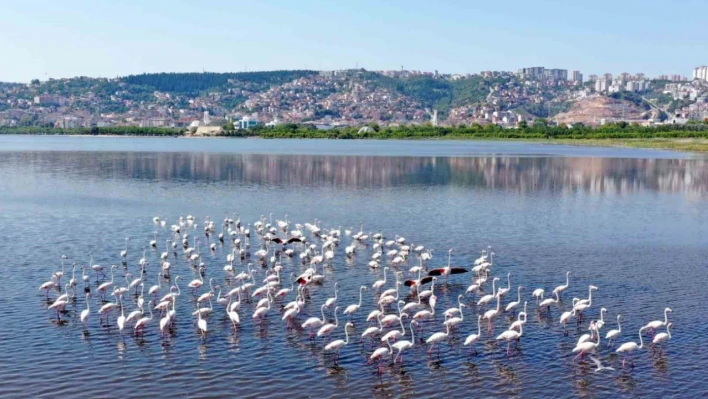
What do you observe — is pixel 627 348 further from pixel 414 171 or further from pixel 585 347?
pixel 414 171

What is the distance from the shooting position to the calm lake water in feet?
55.8

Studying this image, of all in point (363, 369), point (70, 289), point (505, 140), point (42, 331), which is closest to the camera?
point (363, 369)

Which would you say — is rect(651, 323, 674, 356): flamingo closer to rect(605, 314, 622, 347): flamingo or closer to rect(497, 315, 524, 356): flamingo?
rect(605, 314, 622, 347): flamingo

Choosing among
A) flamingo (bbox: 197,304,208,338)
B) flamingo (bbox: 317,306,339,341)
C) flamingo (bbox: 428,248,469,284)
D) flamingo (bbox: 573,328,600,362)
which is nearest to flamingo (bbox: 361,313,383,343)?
flamingo (bbox: 317,306,339,341)

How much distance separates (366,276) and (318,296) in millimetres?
3207

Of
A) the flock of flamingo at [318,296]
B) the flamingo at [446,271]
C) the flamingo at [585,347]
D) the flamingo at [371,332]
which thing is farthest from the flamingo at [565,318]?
the flamingo at [446,271]

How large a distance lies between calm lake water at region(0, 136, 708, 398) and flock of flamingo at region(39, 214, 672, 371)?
0.87ft

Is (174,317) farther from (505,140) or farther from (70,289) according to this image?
(505,140)

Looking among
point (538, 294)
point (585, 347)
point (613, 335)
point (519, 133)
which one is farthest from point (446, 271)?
point (519, 133)

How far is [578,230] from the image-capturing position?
37.1m

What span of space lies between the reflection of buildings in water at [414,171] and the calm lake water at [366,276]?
0.82m

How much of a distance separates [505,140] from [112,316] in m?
156

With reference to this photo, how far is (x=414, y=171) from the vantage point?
72.4 m

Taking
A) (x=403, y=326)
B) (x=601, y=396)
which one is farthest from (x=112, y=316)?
(x=601, y=396)
